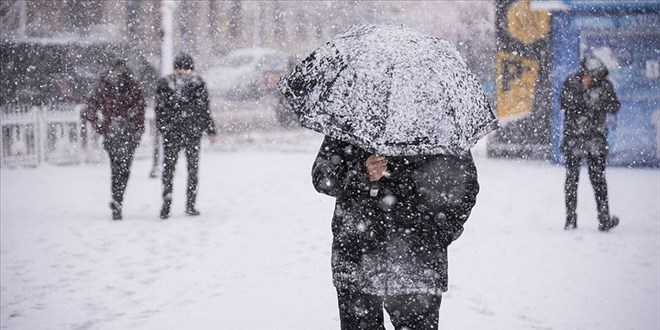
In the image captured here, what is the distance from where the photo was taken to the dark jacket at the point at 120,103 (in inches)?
340

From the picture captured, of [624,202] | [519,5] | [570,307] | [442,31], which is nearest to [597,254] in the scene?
[570,307]

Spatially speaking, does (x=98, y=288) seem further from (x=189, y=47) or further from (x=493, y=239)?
(x=189, y=47)

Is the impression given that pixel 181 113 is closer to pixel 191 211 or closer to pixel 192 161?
pixel 192 161

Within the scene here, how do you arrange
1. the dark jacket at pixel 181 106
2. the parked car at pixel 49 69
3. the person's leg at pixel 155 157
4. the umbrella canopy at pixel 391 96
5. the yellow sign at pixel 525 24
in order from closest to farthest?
the umbrella canopy at pixel 391 96 < the dark jacket at pixel 181 106 < the person's leg at pixel 155 157 < the yellow sign at pixel 525 24 < the parked car at pixel 49 69

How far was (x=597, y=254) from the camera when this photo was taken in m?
6.95

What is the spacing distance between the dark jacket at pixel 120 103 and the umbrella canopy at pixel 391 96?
5812 millimetres

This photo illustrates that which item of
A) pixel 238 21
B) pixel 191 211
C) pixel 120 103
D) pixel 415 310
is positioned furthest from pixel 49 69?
pixel 238 21

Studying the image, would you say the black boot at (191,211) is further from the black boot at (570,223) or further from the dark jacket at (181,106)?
the black boot at (570,223)

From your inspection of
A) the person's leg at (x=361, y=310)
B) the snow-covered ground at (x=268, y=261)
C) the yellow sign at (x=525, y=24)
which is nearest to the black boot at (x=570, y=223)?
the snow-covered ground at (x=268, y=261)

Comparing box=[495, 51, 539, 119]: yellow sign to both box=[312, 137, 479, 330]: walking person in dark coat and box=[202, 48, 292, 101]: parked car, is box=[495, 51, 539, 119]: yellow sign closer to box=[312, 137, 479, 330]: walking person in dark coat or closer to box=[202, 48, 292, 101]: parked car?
box=[202, 48, 292, 101]: parked car

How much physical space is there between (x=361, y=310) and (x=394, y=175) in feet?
1.91

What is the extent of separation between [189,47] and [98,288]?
33.0 meters

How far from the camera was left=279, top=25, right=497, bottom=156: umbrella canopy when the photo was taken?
296 centimetres

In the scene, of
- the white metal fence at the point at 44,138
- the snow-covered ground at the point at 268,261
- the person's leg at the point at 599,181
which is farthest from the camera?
the white metal fence at the point at 44,138
